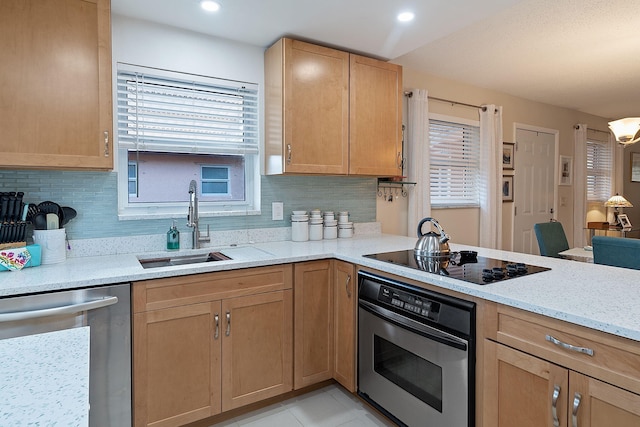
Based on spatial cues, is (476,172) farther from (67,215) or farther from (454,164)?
(67,215)

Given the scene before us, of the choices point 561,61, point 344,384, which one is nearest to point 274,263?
point 344,384

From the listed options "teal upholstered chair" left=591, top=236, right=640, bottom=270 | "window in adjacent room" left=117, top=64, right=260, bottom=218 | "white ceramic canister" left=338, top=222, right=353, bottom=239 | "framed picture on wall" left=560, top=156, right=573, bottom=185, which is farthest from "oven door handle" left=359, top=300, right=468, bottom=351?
"framed picture on wall" left=560, top=156, right=573, bottom=185

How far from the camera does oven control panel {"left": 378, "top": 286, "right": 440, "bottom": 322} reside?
66.0 inches

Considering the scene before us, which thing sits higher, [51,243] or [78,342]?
[51,243]

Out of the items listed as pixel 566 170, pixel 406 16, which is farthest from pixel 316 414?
pixel 566 170

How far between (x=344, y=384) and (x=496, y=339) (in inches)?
44.0

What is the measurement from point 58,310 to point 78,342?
0.93 meters

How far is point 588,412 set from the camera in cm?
118

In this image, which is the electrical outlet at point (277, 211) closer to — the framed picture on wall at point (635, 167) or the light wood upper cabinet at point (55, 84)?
the light wood upper cabinet at point (55, 84)

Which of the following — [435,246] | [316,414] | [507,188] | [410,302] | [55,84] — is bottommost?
[316,414]

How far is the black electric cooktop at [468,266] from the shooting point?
1.66 m

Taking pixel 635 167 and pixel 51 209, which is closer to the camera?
pixel 51 209

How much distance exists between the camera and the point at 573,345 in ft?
3.96

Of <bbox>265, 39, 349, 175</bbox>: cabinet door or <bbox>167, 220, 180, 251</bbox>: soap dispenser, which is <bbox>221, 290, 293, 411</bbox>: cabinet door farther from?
<bbox>265, 39, 349, 175</bbox>: cabinet door
